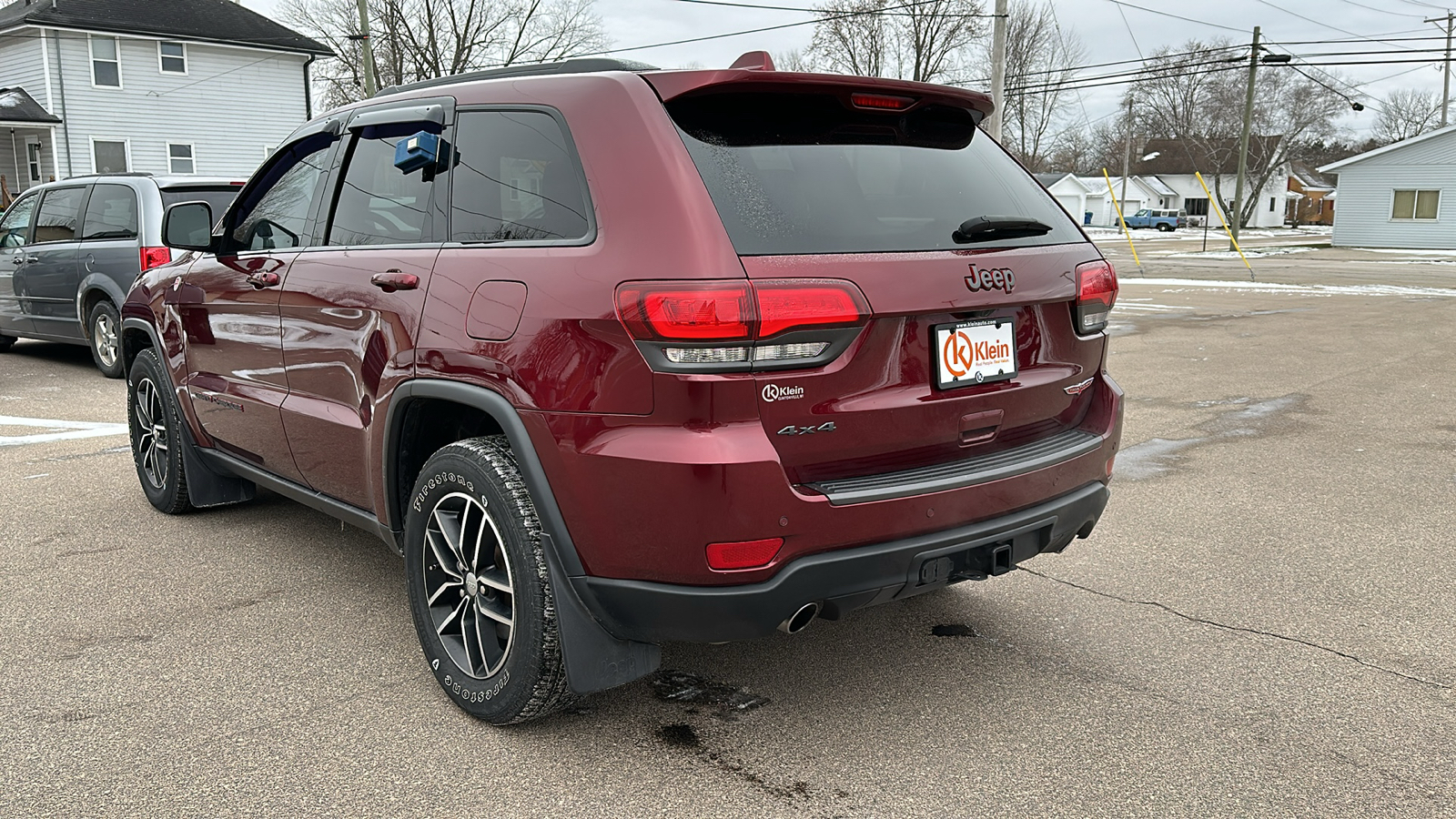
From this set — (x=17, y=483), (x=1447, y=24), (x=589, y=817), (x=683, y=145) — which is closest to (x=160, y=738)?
(x=589, y=817)

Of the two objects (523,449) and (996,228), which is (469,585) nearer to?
(523,449)

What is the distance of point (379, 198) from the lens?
3535 mm

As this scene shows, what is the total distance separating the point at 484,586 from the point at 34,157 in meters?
34.5

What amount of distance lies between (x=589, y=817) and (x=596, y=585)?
1.77 ft

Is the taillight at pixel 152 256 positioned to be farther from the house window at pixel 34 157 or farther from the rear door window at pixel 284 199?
the house window at pixel 34 157

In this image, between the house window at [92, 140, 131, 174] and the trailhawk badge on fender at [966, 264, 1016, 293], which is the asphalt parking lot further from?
the house window at [92, 140, 131, 174]

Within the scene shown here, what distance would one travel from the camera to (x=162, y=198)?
8891 millimetres

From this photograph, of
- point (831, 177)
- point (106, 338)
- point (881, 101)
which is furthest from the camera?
point (106, 338)

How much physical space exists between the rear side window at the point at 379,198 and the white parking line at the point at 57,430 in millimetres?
4406

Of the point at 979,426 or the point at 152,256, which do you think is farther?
Result: the point at 152,256

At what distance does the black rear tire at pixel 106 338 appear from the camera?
9.35 metres

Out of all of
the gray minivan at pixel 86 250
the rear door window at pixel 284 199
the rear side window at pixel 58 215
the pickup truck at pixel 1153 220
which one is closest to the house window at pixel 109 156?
the gray minivan at pixel 86 250

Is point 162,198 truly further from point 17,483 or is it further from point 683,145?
point 683,145

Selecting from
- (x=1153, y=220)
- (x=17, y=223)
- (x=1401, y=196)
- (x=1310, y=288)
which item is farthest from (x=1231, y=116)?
(x=17, y=223)
